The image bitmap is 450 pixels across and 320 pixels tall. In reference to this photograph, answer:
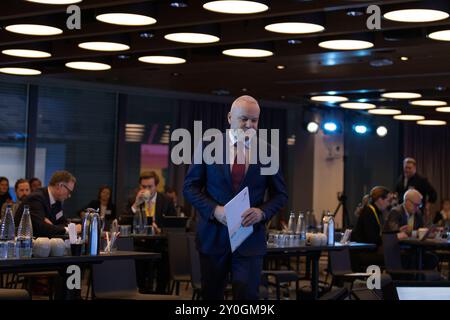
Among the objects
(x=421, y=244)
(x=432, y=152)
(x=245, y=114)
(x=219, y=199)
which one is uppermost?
(x=432, y=152)

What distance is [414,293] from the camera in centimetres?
155

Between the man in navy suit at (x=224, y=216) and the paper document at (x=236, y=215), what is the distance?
2 cm

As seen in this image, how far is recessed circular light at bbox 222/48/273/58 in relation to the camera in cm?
950

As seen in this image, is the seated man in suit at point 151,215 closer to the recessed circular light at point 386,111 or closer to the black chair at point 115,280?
the black chair at point 115,280

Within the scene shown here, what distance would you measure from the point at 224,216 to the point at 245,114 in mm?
386

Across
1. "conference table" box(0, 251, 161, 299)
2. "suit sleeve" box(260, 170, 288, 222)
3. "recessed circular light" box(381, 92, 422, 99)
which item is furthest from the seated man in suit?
"recessed circular light" box(381, 92, 422, 99)

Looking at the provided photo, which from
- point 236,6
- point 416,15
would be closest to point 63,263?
point 236,6

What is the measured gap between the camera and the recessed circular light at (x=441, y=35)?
27.0 feet

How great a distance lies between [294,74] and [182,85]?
91.7 inches

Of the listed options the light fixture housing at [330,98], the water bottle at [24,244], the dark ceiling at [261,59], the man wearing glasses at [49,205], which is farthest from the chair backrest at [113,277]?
the light fixture housing at [330,98]

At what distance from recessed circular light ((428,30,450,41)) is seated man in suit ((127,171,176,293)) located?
3.20m

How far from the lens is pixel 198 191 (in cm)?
322

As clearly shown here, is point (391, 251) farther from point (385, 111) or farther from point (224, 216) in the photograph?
point (385, 111)
